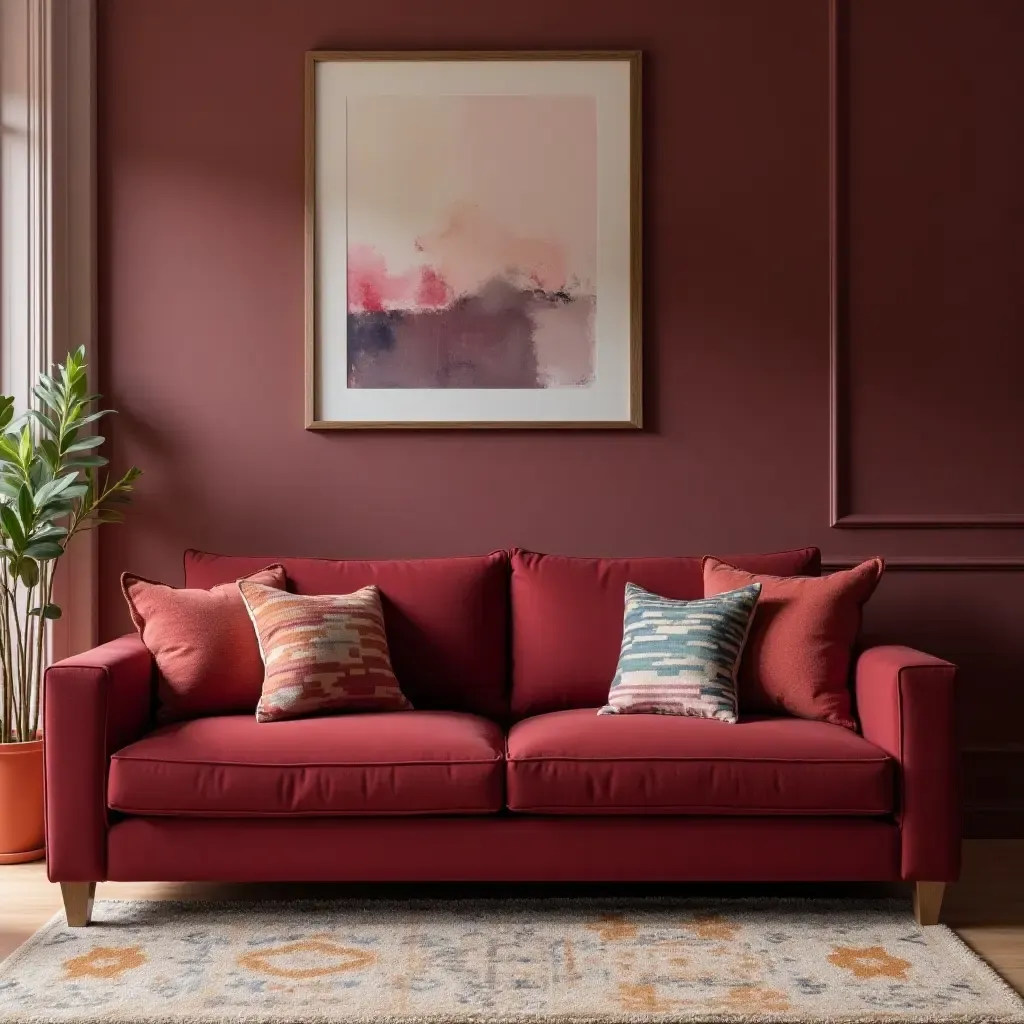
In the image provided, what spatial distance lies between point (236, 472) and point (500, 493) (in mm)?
873

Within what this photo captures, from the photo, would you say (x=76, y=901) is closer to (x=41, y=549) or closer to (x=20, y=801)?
(x=20, y=801)

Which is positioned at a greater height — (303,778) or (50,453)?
(50,453)

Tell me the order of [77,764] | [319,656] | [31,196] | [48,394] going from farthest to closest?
[31,196] → [48,394] → [319,656] → [77,764]

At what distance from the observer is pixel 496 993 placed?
232cm

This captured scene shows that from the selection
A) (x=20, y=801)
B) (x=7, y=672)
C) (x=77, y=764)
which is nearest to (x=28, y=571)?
(x=7, y=672)

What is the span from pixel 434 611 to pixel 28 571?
3.81ft

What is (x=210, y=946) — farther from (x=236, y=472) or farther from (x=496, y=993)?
(x=236, y=472)

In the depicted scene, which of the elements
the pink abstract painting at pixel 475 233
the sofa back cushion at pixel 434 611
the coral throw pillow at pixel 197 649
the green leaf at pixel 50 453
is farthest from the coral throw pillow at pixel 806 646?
the green leaf at pixel 50 453

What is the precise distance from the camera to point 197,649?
9.87 ft

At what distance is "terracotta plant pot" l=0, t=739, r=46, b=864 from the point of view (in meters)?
3.29

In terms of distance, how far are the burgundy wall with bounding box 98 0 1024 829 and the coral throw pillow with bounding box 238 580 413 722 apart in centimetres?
70

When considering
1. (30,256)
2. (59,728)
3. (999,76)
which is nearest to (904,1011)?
(59,728)

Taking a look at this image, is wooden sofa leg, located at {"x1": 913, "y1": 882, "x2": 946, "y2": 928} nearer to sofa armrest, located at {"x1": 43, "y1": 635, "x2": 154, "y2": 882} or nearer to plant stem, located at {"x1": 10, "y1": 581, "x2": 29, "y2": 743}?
sofa armrest, located at {"x1": 43, "y1": 635, "x2": 154, "y2": 882}

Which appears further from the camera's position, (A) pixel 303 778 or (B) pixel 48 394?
(B) pixel 48 394
